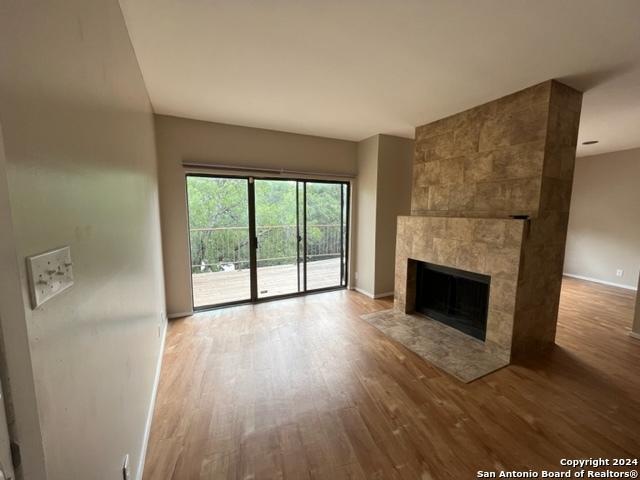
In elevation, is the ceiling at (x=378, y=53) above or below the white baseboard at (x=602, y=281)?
above

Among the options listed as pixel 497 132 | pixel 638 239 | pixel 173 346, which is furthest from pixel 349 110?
pixel 638 239

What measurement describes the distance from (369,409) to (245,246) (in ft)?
8.48

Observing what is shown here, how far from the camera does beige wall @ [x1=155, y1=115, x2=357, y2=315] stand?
3037 mm

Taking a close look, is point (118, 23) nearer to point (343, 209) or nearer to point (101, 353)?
point (101, 353)

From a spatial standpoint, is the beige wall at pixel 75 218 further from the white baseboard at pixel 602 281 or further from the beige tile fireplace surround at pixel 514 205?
the white baseboard at pixel 602 281

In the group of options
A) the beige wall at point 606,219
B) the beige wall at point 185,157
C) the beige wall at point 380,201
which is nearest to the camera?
the beige wall at point 185,157

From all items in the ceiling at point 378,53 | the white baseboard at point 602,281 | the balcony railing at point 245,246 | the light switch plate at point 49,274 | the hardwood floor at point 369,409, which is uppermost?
the ceiling at point 378,53

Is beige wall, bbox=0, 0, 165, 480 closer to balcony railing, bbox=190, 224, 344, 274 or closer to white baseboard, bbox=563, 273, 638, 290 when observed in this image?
balcony railing, bbox=190, 224, 344, 274

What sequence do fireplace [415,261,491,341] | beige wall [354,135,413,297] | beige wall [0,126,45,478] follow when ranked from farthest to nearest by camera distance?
beige wall [354,135,413,297] < fireplace [415,261,491,341] < beige wall [0,126,45,478]

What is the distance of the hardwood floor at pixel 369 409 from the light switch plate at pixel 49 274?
1331mm

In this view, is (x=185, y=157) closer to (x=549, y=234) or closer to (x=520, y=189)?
(x=520, y=189)

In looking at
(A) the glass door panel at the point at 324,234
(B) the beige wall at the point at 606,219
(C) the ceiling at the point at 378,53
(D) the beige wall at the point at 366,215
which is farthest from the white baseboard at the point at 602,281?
(A) the glass door panel at the point at 324,234

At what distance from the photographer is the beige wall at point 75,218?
528 mm

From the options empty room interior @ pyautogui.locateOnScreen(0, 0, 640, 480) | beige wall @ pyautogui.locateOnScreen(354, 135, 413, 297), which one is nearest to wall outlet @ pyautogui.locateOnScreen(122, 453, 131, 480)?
empty room interior @ pyautogui.locateOnScreen(0, 0, 640, 480)
